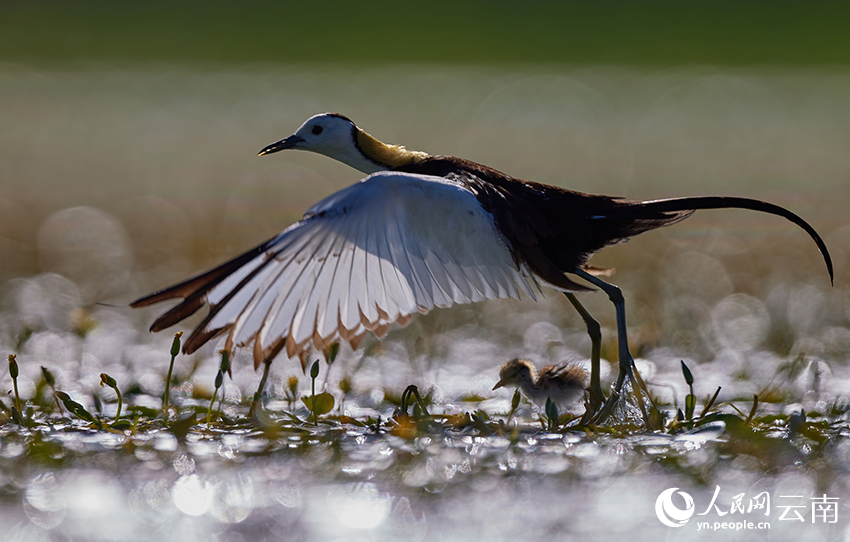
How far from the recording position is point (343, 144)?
15.8ft

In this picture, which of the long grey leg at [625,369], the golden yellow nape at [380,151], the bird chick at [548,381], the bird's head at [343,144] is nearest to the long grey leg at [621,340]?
the long grey leg at [625,369]

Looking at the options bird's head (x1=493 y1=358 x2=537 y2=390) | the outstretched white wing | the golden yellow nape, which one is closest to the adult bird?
the outstretched white wing

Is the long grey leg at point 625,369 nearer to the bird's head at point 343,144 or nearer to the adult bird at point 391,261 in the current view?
the adult bird at point 391,261

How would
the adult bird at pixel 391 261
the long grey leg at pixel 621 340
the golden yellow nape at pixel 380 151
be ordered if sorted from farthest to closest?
the golden yellow nape at pixel 380 151 < the long grey leg at pixel 621 340 < the adult bird at pixel 391 261

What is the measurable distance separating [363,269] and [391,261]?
119 millimetres

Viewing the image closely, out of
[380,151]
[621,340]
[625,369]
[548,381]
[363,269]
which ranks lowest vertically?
[548,381]

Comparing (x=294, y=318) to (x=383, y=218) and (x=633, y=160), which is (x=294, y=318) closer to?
(x=383, y=218)

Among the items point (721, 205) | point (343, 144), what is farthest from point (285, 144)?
point (721, 205)

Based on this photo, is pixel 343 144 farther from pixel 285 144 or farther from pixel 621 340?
pixel 621 340

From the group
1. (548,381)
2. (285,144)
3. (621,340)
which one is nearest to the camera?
(621,340)

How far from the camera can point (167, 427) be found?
132 inches

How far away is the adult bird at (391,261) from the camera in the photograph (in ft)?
11.1

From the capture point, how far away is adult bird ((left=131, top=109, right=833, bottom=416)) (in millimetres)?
3375

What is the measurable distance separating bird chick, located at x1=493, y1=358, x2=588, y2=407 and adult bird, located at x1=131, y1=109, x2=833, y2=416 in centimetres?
8
